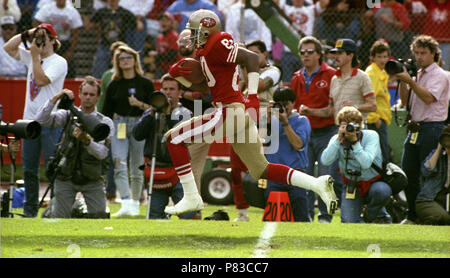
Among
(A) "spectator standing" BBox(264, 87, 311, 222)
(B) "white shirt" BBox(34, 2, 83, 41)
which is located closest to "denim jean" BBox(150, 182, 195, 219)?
(A) "spectator standing" BBox(264, 87, 311, 222)

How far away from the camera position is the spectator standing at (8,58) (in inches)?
460

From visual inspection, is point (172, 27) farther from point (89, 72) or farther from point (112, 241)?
point (112, 241)

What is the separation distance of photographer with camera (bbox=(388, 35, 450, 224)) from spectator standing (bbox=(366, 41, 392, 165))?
555mm

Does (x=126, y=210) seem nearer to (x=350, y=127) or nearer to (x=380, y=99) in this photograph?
(x=350, y=127)

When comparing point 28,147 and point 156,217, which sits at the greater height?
point 28,147

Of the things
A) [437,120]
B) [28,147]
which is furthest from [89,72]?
[437,120]

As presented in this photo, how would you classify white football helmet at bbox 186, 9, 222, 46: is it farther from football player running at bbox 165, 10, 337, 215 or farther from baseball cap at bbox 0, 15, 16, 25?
baseball cap at bbox 0, 15, 16, 25

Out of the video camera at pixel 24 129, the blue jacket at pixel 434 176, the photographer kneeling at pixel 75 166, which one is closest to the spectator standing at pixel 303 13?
the blue jacket at pixel 434 176

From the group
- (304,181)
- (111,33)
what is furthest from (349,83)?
(111,33)

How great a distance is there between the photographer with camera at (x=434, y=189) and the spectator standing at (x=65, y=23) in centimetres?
632

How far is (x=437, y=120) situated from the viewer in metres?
8.23
